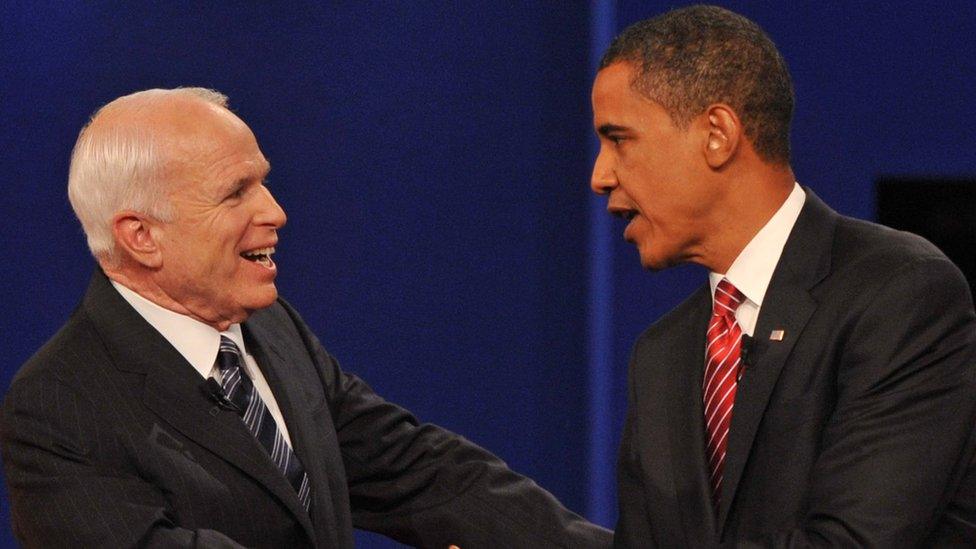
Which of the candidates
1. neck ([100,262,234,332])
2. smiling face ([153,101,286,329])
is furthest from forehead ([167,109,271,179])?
neck ([100,262,234,332])

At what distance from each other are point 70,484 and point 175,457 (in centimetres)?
18

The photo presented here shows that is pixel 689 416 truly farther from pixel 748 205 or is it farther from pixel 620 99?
pixel 620 99

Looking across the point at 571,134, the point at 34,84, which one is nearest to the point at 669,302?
the point at 571,134

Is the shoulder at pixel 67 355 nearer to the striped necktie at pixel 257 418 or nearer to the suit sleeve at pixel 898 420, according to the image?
the striped necktie at pixel 257 418

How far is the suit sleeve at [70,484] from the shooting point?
7.32 feet

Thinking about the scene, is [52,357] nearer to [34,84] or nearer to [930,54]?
[34,84]

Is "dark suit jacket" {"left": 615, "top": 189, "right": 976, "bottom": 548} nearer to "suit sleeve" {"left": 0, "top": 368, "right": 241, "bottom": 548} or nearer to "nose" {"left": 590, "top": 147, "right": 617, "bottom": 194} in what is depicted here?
"nose" {"left": 590, "top": 147, "right": 617, "bottom": 194}

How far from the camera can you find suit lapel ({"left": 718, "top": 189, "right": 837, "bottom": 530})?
2.20 metres

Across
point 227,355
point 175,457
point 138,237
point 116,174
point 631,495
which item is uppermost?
point 116,174

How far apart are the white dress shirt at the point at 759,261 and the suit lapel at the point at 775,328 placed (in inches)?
1.3

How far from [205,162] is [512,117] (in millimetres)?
1846

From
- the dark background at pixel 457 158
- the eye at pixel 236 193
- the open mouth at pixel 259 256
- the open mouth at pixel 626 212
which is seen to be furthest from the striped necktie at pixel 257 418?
the dark background at pixel 457 158

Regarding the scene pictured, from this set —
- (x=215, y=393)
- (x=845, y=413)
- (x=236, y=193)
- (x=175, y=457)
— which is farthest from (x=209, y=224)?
(x=845, y=413)

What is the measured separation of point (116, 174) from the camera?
97.0 inches
